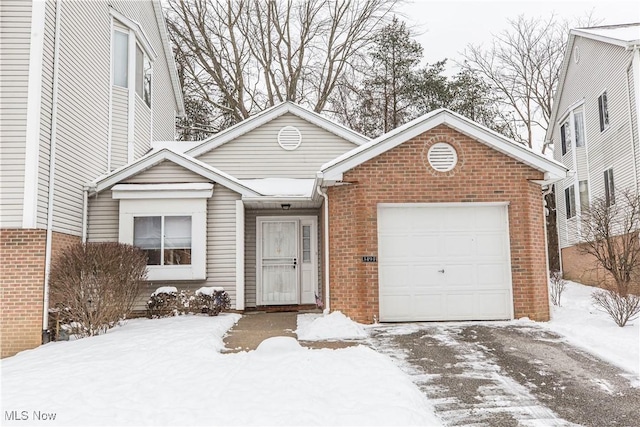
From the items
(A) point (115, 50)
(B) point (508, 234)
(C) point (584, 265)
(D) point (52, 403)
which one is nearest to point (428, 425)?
(D) point (52, 403)

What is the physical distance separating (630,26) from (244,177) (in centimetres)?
1486

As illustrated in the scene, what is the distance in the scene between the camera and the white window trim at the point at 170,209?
9711mm

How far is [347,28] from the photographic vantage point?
23297 millimetres

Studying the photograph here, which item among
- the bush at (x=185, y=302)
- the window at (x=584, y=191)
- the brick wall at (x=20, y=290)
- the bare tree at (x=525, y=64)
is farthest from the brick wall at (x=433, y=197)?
the bare tree at (x=525, y=64)

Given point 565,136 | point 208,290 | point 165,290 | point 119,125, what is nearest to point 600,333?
point 208,290

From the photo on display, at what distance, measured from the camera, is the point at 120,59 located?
39.1 ft

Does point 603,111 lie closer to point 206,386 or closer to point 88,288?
point 206,386

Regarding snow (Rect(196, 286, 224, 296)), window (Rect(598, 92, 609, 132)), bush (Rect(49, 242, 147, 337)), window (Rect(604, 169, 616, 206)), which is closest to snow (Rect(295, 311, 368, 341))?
snow (Rect(196, 286, 224, 296))

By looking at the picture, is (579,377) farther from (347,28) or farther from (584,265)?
(347,28)

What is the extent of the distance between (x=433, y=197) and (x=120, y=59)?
360 inches

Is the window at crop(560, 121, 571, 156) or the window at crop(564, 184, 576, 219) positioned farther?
the window at crop(560, 121, 571, 156)

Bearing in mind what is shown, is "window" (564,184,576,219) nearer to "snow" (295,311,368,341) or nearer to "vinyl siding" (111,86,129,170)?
"snow" (295,311,368,341)

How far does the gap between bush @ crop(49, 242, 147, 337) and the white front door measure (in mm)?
3969

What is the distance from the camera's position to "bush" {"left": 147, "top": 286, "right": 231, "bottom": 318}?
368 inches
